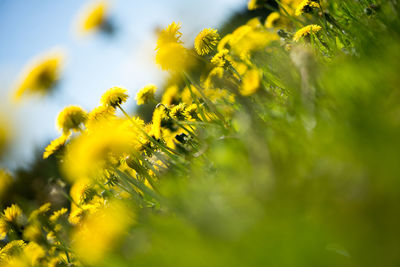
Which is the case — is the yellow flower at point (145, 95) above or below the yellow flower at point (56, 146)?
below

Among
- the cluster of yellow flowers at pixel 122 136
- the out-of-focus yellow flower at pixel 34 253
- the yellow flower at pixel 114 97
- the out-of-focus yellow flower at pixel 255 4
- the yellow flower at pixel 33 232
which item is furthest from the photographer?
the out-of-focus yellow flower at pixel 255 4

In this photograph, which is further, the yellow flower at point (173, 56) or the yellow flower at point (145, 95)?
the yellow flower at point (145, 95)

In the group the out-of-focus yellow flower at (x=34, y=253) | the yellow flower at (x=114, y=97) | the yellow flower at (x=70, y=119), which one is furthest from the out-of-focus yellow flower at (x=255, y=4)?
the out-of-focus yellow flower at (x=34, y=253)

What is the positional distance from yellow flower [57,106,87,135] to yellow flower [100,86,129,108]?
16 centimetres

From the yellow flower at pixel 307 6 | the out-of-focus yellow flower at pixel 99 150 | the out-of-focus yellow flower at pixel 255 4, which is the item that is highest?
the out-of-focus yellow flower at pixel 99 150

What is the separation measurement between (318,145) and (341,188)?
5.6 inches

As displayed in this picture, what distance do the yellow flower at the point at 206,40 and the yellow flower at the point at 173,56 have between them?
432 millimetres

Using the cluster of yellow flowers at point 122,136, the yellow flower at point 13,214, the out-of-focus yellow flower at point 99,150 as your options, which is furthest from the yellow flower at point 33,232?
the out-of-focus yellow flower at point 99,150

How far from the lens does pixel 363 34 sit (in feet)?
3.79

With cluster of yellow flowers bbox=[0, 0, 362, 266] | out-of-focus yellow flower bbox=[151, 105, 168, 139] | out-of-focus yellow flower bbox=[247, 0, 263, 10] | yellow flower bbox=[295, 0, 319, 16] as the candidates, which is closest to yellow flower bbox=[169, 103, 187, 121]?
cluster of yellow flowers bbox=[0, 0, 362, 266]

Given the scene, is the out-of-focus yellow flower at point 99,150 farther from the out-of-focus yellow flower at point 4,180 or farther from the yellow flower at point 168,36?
the out-of-focus yellow flower at point 4,180

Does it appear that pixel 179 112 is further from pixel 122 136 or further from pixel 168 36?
pixel 122 136

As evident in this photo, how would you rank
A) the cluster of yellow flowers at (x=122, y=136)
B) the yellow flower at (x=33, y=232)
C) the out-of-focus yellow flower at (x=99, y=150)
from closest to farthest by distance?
1. the out-of-focus yellow flower at (x=99, y=150)
2. the cluster of yellow flowers at (x=122, y=136)
3. the yellow flower at (x=33, y=232)

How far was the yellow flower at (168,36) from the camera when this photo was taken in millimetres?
1841
